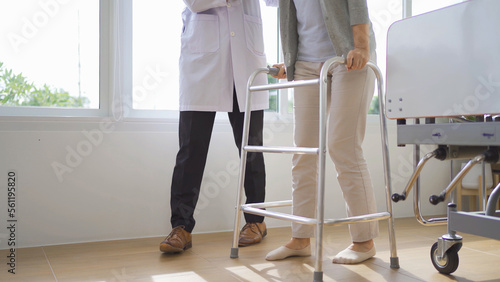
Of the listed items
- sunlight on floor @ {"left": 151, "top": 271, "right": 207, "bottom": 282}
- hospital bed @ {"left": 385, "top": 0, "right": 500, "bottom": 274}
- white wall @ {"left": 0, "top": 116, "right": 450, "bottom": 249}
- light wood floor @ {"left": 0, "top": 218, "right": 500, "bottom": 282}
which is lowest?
light wood floor @ {"left": 0, "top": 218, "right": 500, "bottom": 282}

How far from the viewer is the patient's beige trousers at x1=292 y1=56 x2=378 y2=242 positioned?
1.71m

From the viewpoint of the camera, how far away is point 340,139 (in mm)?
1718

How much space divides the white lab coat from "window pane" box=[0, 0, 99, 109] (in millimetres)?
541

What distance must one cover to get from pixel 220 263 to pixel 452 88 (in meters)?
1.01

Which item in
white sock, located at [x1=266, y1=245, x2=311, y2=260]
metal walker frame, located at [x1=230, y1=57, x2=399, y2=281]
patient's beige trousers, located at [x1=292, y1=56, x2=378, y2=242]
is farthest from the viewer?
white sock, located at [x1=266, y1=245, x2=311, y2=260]

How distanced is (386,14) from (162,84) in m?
1.58

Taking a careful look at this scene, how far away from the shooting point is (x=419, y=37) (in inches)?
58.6

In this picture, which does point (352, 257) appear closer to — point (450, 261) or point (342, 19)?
point (450, 261)

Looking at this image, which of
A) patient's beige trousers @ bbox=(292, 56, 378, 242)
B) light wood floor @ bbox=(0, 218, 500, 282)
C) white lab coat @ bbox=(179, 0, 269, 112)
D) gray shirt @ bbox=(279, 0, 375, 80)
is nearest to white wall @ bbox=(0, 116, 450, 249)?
light wood floor @ bbox=(0, 218, 500, 282)

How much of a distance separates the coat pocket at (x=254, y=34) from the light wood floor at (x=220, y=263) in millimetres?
861

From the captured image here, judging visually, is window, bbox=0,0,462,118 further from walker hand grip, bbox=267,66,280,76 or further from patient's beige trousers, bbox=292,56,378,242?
patient's beige trousers, bbox=292,56,378,242

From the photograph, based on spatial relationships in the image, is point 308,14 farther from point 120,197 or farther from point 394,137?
point 394,137

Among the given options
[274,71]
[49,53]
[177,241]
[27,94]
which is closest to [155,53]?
[49,53]

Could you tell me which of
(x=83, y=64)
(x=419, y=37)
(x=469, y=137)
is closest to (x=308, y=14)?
(x=419, y=37)
